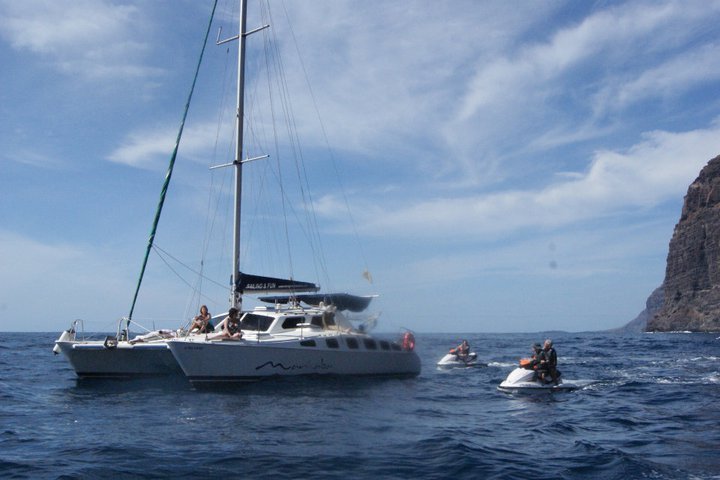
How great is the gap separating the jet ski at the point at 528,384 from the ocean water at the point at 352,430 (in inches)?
18.0

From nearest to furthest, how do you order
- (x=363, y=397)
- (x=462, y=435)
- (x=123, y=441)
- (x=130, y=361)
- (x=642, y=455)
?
(x=642, y=455) < (x=123, y=441) < (x=462, y=435) < (x=363, y=397) < (x=130, y=361)

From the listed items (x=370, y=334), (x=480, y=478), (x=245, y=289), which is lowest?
(x=480, y=478)

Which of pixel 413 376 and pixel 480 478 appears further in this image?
pixel 413 376

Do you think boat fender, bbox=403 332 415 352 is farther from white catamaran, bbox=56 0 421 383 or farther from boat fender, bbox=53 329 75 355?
boat fender, bbox=53 329 75 355

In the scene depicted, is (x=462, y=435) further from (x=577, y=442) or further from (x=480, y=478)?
(x=480, y=478)

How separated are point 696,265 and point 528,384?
13224cm

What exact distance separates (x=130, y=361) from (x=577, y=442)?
16200 mm

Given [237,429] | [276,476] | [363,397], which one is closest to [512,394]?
[363,397]

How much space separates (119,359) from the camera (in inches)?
879

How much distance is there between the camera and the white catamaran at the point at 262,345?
1986cm

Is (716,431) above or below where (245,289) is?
below

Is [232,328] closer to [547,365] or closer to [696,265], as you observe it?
[547,365]

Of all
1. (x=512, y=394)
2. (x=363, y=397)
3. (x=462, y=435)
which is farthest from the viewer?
(x=512, y=394)

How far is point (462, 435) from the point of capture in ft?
43.8
